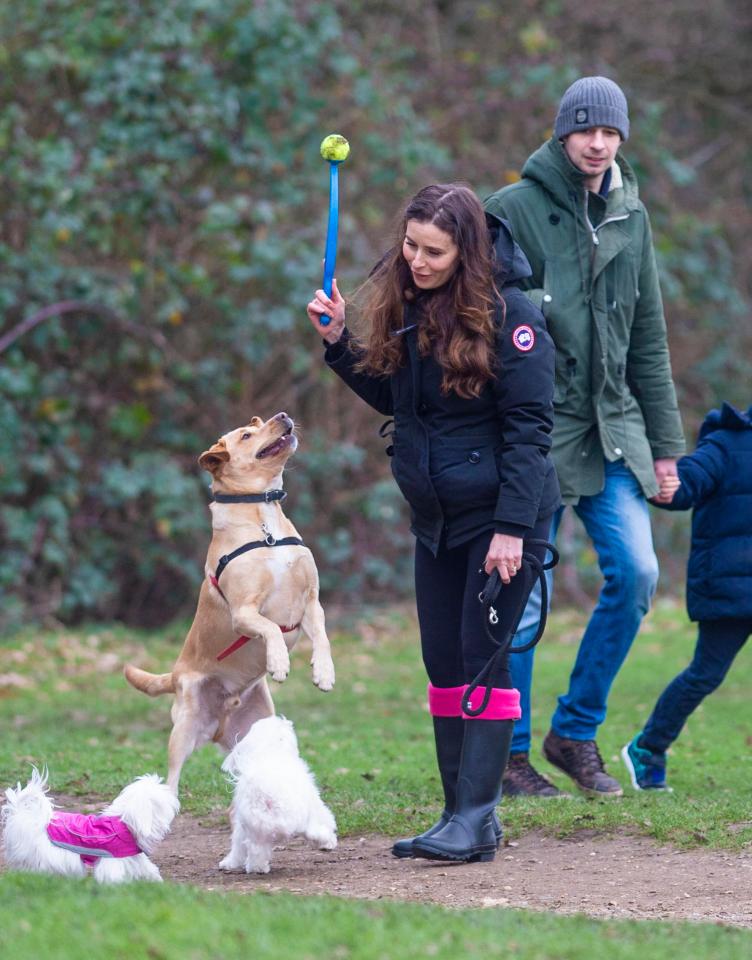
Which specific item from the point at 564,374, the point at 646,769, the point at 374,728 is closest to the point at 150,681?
the point at 564,374

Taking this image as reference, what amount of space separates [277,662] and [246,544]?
52cm

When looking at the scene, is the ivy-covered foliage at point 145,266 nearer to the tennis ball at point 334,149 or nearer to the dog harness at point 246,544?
the dog harness at point 246,544

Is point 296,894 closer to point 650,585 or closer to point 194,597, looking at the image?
point 650,585

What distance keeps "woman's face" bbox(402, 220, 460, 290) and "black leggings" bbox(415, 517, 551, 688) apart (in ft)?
2.78

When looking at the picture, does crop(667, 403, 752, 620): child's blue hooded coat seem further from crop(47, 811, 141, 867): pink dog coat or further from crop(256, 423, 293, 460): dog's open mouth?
crop(47, 811, 141, 867): pink dog coat

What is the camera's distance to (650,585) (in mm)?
5699

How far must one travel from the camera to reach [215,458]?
206 inches

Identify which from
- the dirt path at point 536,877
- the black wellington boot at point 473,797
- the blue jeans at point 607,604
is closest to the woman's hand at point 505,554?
the black wellington boot at point 473,797

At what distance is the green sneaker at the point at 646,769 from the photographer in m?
6.17

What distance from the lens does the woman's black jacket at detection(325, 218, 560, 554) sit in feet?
14.9

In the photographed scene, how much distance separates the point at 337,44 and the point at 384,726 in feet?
23.8

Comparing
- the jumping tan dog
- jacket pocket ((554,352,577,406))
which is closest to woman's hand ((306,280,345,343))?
the jumping tan dog

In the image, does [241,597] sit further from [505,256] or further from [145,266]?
[145,266]

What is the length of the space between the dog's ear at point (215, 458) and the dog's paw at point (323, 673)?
84 cm
